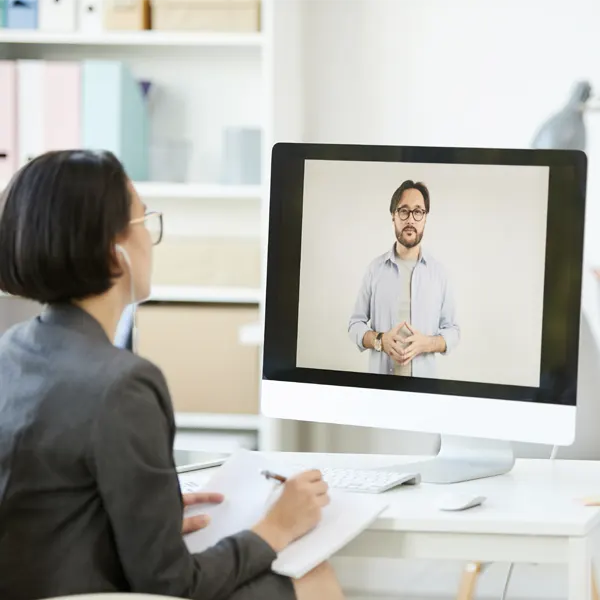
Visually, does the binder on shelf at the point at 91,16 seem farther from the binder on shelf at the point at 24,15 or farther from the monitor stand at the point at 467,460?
the monitor stand at the point at 467,460

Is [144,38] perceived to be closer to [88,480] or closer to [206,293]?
[206,293]

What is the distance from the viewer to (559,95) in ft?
8.59

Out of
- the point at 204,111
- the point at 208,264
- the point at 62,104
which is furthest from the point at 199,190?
the point at 62,104

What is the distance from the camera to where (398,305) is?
1.58 meters

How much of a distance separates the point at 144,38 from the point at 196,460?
49.6 inches

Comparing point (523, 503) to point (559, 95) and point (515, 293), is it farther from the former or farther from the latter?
point (559, 95)

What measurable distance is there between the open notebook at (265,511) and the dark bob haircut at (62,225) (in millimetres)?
363

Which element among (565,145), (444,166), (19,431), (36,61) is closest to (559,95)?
(565,145)

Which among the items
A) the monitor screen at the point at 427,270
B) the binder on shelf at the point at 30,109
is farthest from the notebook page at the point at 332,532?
the binder on shelf at the point at 30,109

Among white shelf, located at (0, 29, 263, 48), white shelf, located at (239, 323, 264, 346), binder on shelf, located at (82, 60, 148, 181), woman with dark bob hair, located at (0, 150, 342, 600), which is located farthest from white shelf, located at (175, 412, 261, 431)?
woman with dark bob hair, located at (0, 150, 342, 600)

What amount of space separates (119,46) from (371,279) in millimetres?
1508

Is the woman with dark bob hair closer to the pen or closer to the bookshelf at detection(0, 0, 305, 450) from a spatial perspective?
the pen

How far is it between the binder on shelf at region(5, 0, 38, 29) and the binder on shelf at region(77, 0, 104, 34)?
0.41ft

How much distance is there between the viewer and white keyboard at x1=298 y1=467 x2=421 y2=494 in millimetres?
1500
